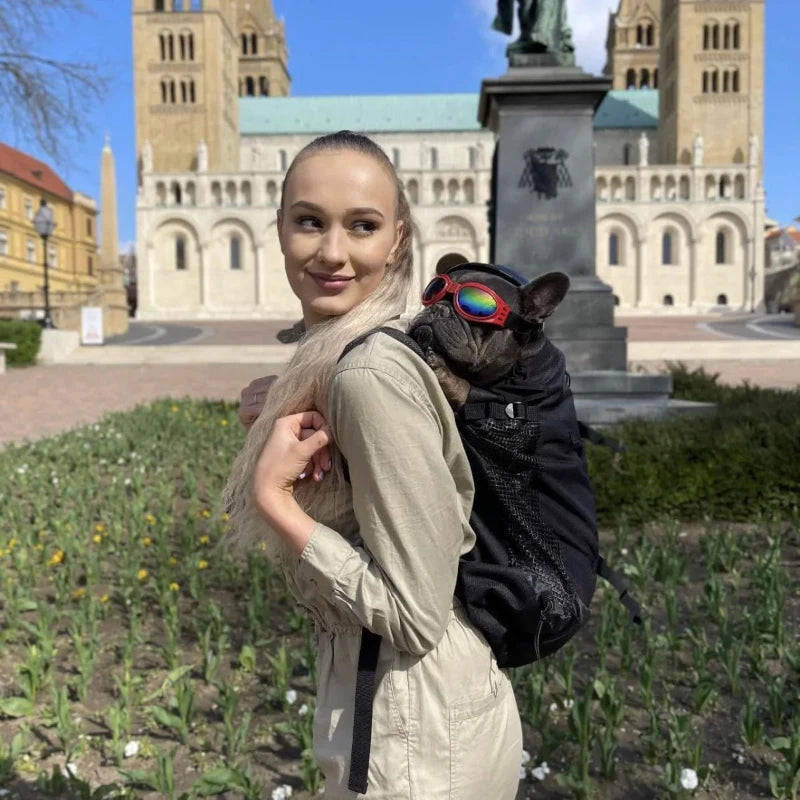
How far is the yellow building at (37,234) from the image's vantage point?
5891 centimetres

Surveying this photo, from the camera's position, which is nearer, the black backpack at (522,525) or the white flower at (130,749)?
the black backpack at (522,525)

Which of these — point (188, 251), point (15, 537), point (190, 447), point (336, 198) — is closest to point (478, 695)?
point (336, 198)

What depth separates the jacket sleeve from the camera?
1.17 m

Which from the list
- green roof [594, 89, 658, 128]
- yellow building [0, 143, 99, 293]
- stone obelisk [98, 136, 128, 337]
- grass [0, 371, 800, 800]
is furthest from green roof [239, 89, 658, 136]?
grass [0, 371, 800, 800]

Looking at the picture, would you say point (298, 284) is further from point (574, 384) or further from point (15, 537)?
point (574, 384)

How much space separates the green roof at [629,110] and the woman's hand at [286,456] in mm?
76409

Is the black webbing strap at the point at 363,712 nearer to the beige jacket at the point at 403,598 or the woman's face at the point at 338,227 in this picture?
the beige jacket at the point at 403,598

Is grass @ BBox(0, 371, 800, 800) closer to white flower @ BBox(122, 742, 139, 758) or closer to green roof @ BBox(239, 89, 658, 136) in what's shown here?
white flower @ BBox(122, 742, 139, 758)

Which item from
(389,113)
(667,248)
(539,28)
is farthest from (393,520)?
(389,113)

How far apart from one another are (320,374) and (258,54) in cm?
10036

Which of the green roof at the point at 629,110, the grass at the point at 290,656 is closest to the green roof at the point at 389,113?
the green roof at the point at 629,110

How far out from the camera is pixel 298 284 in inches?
56.4

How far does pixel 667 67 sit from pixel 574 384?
7320 cm

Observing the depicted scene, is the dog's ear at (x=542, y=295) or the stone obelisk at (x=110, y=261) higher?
the stone obelisk at (x=110, y=261)
